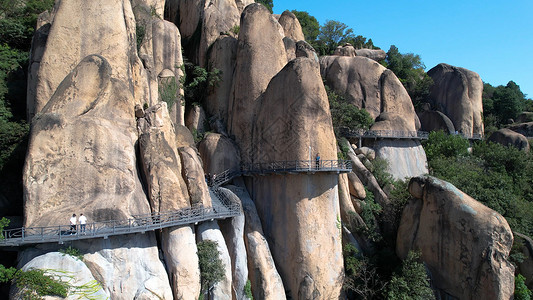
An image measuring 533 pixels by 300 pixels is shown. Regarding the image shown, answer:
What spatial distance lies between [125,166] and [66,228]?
391 centimetres

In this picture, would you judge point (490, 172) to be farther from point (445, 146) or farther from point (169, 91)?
point (169, 91)

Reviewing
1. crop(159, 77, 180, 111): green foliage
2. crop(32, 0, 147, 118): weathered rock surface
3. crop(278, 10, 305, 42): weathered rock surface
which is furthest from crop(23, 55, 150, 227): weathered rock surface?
crop(278, 10, 305, 42): weathered rock surface

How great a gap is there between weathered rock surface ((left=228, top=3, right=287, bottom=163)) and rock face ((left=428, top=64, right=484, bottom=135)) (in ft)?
71.1

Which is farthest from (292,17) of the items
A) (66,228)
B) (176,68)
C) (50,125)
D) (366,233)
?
(66,228)

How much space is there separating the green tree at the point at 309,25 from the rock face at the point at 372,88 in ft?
39.5

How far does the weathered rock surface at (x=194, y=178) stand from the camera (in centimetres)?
2114

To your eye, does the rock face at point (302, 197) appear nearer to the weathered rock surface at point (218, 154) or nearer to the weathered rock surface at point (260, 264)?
the weathered rock surface at point (260, 264)

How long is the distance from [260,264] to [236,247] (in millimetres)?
1867

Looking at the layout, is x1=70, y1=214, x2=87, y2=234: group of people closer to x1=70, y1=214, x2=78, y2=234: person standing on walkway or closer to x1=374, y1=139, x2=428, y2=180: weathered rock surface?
x1=70, y1=214, x2=78, y2=234: person standing on walkway

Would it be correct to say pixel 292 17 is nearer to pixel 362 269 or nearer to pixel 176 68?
pixel 176 68

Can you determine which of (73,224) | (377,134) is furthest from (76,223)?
(377,134)

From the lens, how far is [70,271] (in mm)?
15461

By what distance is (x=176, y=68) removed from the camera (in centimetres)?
2961

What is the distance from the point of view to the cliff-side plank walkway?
15906mm
